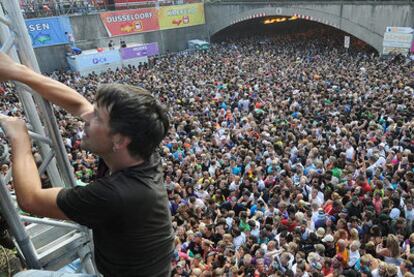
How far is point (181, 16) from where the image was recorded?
32656 millimetres

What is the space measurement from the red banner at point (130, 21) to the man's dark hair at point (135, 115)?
29306 mm

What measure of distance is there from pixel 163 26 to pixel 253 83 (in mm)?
17132

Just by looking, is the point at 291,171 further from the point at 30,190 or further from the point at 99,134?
the point at 30,190

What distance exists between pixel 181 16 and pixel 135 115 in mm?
32927

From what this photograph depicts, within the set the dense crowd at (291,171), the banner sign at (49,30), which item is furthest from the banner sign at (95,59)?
the dense crowd at (291,171)

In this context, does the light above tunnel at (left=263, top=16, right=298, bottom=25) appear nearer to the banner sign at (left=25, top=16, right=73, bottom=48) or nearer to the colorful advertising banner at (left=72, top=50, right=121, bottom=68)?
the colorful advertising banner at (left=72, top=50, right=121, bottom=68)

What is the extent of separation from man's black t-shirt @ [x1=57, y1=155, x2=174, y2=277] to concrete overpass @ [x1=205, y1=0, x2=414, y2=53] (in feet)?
76.2

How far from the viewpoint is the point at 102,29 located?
28625mm

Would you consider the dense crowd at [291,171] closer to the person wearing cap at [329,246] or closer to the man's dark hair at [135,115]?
the person wearing cap at [329,246]

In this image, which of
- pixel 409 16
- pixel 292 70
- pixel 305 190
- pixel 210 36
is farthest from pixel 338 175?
pixel 210 36

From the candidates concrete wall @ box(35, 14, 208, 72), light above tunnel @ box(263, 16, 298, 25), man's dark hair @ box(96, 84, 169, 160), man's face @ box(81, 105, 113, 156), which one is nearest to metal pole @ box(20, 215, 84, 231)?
man's face @ box(81, 105, 113, 156)

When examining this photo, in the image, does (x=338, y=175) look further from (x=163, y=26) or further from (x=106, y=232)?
(x=163, y=26)

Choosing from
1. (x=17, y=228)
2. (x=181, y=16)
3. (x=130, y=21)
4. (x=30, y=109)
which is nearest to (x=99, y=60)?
(x=130, y=21)

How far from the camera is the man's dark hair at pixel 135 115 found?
1699 mm
